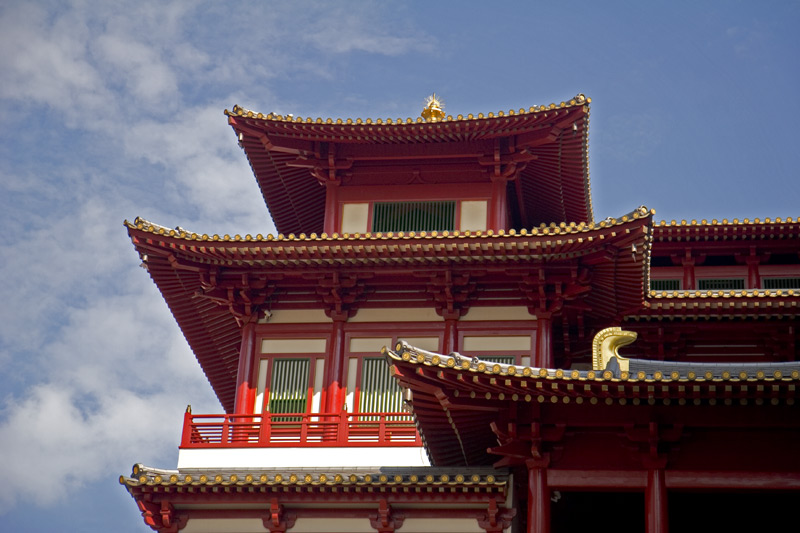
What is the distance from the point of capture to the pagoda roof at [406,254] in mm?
31203

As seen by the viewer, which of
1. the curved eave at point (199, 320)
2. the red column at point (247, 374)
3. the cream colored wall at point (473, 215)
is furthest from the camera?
the cream colored wall at point (473, 215)

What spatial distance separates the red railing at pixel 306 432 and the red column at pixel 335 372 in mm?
532

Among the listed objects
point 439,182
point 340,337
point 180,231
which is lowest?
point 340,337

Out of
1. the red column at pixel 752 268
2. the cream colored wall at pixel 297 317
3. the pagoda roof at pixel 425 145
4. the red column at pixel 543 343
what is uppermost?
the pagoda roof at pixel 425 145

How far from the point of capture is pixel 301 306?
33.6 metres

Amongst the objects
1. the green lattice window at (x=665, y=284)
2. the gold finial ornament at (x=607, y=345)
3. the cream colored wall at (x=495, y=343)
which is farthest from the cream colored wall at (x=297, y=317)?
the green lattice window at (x=665, y=284)

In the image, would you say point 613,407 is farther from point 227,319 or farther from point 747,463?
point 227,319

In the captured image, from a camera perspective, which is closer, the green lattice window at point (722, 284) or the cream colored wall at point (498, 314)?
the cream colored wall at point (498, 314)

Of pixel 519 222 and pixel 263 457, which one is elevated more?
pixel 519 222

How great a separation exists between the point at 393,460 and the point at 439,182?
8.87m

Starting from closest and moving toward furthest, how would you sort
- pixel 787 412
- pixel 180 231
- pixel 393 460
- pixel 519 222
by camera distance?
pixel 787 412
pixel 393 460
pixel 180 231
pixel 519 222

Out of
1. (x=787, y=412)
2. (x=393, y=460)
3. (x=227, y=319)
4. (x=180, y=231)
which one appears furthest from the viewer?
(x=227, y=319)

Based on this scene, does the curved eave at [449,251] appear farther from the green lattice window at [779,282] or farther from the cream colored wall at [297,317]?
the green lattice window at [779,282]

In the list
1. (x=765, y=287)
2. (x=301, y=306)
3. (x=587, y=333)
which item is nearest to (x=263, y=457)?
(x=301, y=306)
